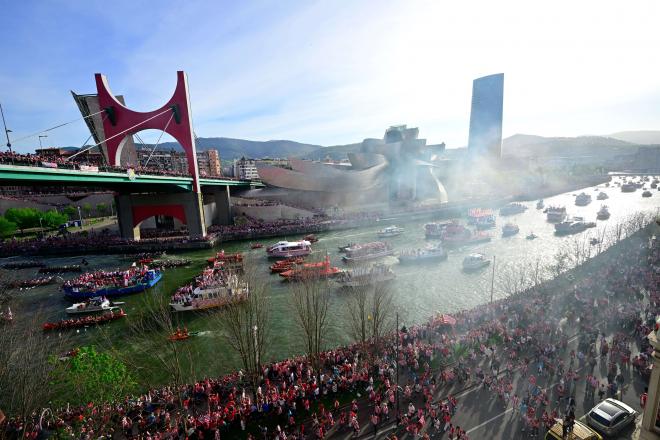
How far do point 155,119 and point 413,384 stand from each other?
4014cm

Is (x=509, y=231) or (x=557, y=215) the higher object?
(x=557, y=215)

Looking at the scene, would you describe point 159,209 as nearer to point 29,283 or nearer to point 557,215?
point 29,283

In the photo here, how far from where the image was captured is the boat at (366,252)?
28.9 m

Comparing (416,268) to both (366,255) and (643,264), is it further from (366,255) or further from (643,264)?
(643,264)

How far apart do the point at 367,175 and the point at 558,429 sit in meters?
51.5

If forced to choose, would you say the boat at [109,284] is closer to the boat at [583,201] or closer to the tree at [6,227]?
the tree at [6,227]

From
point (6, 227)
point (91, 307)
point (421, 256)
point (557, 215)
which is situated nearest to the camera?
point (91, 307)

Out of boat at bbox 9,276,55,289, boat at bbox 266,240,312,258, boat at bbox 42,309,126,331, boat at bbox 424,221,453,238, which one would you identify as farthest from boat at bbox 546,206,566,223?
boat at bbox 9,276,55,289

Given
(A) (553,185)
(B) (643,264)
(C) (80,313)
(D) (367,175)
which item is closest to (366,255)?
(B) (643,264)

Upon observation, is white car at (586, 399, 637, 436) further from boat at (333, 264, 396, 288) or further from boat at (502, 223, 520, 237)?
boat at (502, 223, 520, 237)

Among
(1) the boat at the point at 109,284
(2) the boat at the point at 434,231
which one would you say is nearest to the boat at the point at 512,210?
(2) the boat at the point at 434,231

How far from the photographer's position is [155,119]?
39656mm

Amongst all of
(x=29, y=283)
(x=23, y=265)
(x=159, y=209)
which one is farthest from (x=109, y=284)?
(x=159, y=209)

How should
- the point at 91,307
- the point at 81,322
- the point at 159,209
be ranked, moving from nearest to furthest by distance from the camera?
1. the point at 81,322
2. the point at 91,307
3. the point at 159,209
